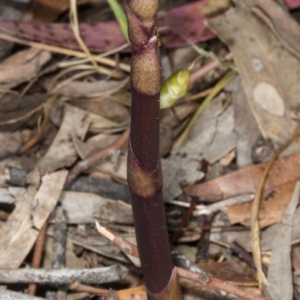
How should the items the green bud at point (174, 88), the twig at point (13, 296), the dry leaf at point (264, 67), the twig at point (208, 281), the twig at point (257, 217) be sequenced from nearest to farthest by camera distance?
1. the green bud at point (174, 88)
2. the twig at point (208, 281)
3. the twig at point (13, 296)
4. the twig at point (257, 217)
5. the dry leaf at point (264, 67)

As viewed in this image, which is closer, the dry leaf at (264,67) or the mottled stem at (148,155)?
the mottled stem at (148,155)

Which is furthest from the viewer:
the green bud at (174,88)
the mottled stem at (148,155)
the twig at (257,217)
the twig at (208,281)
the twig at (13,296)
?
the twig at (257,217)

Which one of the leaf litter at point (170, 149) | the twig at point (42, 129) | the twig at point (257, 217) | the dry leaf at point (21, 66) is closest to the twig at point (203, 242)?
the leaf litter at point (170, 149)

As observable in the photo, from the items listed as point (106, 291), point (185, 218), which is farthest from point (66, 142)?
point (106, 291)

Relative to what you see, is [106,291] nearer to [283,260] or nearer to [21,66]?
[283,260]

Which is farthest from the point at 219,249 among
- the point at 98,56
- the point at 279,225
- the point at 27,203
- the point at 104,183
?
the point at 98,56

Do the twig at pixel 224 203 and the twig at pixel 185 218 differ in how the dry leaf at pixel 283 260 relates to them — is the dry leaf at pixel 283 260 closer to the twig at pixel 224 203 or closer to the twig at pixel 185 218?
the twig at pixel 224 203
